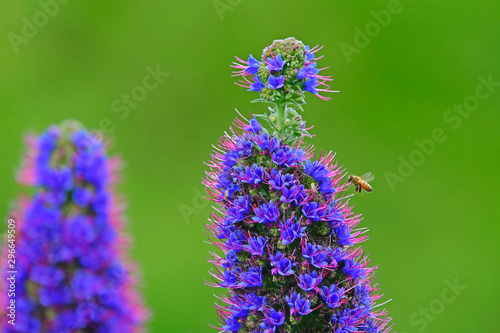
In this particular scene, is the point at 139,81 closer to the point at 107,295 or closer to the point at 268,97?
the point at 268,97

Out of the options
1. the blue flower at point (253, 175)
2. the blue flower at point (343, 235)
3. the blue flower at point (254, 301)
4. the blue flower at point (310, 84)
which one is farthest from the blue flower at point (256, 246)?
the blue flower at point (310, 84)

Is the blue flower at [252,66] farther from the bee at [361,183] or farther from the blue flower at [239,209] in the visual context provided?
the bee at [361,183]

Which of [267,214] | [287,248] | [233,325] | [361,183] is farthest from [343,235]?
[361,183]

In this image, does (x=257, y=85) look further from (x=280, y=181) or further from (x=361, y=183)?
(x=361, y=183)

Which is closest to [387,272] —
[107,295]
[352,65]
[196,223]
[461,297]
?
[461,297]

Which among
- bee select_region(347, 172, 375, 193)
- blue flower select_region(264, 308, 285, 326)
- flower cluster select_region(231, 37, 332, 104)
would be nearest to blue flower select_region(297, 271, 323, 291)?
blue flower select_region(264, 308, 285, 326)
